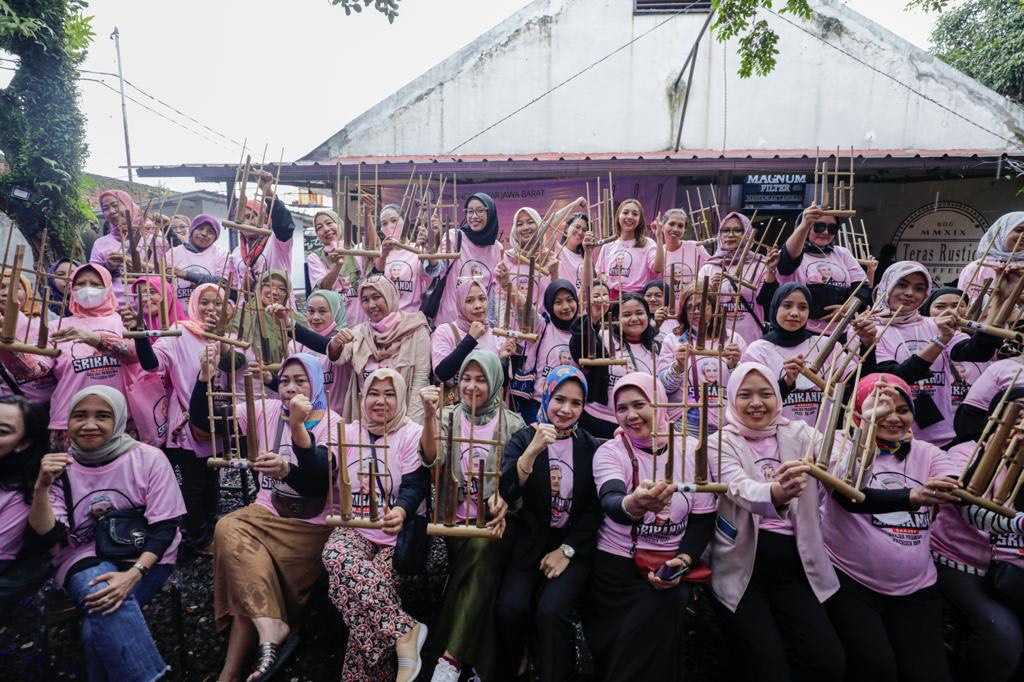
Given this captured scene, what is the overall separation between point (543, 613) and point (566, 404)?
3.17 ft

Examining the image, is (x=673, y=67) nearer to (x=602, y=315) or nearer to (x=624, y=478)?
(x=602, y=315)

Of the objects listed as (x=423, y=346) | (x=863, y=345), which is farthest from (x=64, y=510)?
(x=863, y=345)

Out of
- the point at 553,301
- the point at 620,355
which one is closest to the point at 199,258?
the point at 553,301

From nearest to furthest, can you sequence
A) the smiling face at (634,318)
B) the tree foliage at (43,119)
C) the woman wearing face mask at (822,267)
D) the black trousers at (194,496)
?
1. the smiling face at (634,318)
2. the black trousers at (194,496)
3. the woman wearing face mask at (822,267)
4. the tree foliage at (43,119)

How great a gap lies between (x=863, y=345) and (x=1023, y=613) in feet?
4.78

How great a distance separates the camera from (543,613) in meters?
2.60

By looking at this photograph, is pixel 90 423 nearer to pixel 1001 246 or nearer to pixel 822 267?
pixel 822 267

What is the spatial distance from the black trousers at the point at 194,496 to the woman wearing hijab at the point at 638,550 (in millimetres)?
2691

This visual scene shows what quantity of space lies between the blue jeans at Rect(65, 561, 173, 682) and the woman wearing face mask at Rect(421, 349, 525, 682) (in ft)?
4.14

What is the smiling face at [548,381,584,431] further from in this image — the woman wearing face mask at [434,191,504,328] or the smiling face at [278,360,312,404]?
the woman wearing face mask at [434,191,504,328]

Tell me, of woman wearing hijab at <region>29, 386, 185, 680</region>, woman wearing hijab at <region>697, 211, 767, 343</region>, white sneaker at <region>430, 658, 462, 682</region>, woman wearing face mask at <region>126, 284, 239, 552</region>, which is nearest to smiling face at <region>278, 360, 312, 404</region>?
woman wearing face mask at <region>126, 284, 239, 552</region>

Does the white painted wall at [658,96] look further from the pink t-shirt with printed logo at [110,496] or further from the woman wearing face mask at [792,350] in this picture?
the pink t-shirt with printed logo at [110,496]

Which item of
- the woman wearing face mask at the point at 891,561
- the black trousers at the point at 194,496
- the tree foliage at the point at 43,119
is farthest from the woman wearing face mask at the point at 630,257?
the tree foliage at the point at 43,119

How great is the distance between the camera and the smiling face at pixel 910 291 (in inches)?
136
